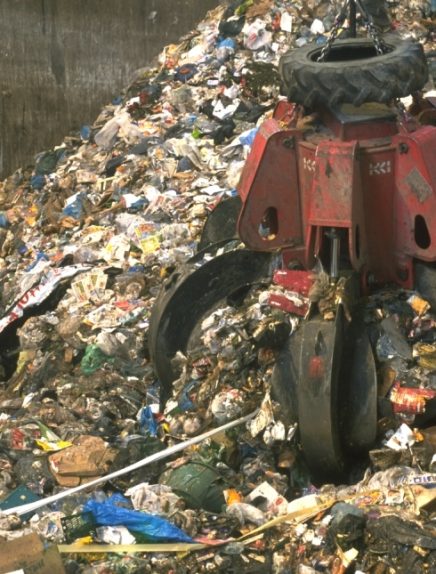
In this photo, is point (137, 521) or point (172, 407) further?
point (172, 407)

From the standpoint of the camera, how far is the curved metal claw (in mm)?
6156

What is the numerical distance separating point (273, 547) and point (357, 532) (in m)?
0.37

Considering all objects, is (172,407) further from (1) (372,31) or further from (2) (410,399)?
(1) (372,31)

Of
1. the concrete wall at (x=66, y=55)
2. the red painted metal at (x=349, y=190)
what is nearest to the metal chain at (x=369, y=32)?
the red painted metal at (x=349, y=190)

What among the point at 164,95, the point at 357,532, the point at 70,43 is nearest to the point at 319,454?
the point at 357,532

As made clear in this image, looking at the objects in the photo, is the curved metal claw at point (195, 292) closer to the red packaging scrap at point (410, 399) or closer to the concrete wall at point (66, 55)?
the red packaging scrap at point (410, 399)

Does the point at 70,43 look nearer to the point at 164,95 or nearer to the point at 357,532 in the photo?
the point at 164,95

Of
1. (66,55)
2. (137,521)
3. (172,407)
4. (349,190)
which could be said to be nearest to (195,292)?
(172,407)

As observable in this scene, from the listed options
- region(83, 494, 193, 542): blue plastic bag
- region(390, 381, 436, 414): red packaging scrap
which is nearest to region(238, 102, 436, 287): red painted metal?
region(390, 381, 436, 414): red packaging scrap

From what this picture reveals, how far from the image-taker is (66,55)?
35.1ft

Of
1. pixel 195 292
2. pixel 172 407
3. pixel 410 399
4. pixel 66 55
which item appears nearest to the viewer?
pixel 410 399

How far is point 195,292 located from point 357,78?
1.42 m

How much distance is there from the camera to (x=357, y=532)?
459 cm

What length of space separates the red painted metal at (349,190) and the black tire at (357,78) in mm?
116
